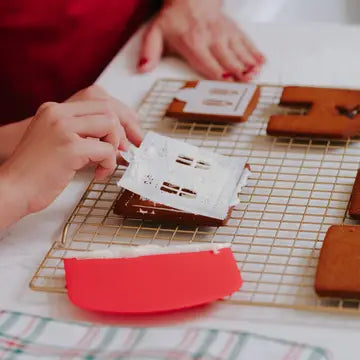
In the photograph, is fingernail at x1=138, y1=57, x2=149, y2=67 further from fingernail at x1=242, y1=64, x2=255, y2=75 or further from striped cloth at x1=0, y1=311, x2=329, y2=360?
striped cloth at x1=0, y1=311, x2=329, y2=360

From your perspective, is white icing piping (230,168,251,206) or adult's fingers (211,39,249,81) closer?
white icing piping (230,168,251,206)

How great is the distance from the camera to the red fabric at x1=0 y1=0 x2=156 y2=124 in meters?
1.59

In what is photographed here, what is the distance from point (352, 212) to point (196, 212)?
0.19 metres

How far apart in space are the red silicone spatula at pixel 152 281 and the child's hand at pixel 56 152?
135mm

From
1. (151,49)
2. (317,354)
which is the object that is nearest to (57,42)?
(151,49)

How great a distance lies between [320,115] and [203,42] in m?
0.39

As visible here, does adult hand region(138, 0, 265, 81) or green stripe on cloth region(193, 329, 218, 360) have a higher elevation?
green stripe on cloth region(193, 329, 218, 360)

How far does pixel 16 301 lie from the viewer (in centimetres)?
88

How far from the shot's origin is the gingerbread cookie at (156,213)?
96 centimetres

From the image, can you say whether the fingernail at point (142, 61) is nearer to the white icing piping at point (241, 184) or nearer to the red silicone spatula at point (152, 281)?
the white icing piping at point (241, 184)

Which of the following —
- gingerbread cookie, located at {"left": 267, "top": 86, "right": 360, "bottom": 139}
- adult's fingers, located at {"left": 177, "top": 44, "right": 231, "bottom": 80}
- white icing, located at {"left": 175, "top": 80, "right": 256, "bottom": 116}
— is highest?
white icing, located at {"left": 175, "top": 80, "right": 256, "bottom": 116}

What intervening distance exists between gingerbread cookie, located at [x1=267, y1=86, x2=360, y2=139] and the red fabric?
54 cm

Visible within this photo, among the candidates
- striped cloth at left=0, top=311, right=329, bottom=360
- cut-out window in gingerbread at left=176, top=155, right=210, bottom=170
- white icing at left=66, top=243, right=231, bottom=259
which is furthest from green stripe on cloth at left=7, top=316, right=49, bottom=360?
cut-out window in gingerbread at left=176, top=155, right=210, bottom=170

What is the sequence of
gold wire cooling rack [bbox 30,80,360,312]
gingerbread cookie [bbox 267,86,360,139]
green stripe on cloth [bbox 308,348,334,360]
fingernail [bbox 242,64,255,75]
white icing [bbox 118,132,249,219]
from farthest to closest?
fingernail [bbox 242,64,255,75] → gingerbread cookie [bbox 267,86,360,139] → white icing [bbox 118,132,249,219] → gold wire cooling rack [bbox 30,80,360,312] → green stripe on cloth [bbox 308,348,334,360]
